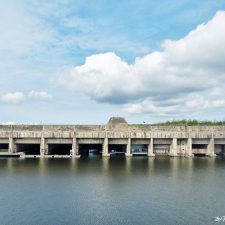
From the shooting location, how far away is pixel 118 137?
359 feet

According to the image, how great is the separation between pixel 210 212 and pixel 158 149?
2853 inches

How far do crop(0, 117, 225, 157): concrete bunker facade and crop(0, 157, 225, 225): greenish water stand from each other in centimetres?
3176

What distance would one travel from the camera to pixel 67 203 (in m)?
45.7

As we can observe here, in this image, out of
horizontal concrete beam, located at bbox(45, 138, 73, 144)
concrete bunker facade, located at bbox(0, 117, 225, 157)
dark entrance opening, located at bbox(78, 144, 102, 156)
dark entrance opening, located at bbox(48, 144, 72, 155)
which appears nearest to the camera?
concrete bunker facade, located at bbox(0, 117, 225, 157)

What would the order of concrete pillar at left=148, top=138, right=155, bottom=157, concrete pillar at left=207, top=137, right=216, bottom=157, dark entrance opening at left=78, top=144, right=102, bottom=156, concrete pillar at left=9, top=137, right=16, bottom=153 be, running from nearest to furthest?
concrete pillar at left=9, top=137, right=16, bottom=153 → concrete pillar at left=148, top=138, right=155, bottom=157 → concrete pillar at left=207, top=137, right=216, bottom=157 → dark entrance opening at left=78, top=144, right=102, bottom=156

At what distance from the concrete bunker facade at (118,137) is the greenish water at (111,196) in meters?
31.8

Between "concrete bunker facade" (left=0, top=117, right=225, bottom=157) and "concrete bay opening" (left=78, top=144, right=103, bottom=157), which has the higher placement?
"concrete bunker facade" (left=0, top=117, right=225, bottom=157)

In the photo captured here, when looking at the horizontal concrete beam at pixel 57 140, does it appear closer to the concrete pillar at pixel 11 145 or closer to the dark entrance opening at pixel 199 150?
the concrete pillar at pixel 11 145

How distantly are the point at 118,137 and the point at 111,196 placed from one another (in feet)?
196

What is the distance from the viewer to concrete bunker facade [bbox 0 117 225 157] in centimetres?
10900

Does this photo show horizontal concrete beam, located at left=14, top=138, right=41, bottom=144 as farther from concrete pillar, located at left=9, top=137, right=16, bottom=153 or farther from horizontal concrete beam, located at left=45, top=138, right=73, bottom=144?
horizontal concrete beam, located at left=45, top=138, right=73, bottom=144

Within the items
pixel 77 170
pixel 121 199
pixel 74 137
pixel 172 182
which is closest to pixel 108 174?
pixel 77 170

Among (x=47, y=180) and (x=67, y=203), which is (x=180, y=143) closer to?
(x=47, y=180)

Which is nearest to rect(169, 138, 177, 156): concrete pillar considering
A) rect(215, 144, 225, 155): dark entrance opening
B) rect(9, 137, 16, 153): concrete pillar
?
rect(215, 144, 225, 155): dark entrance opening
